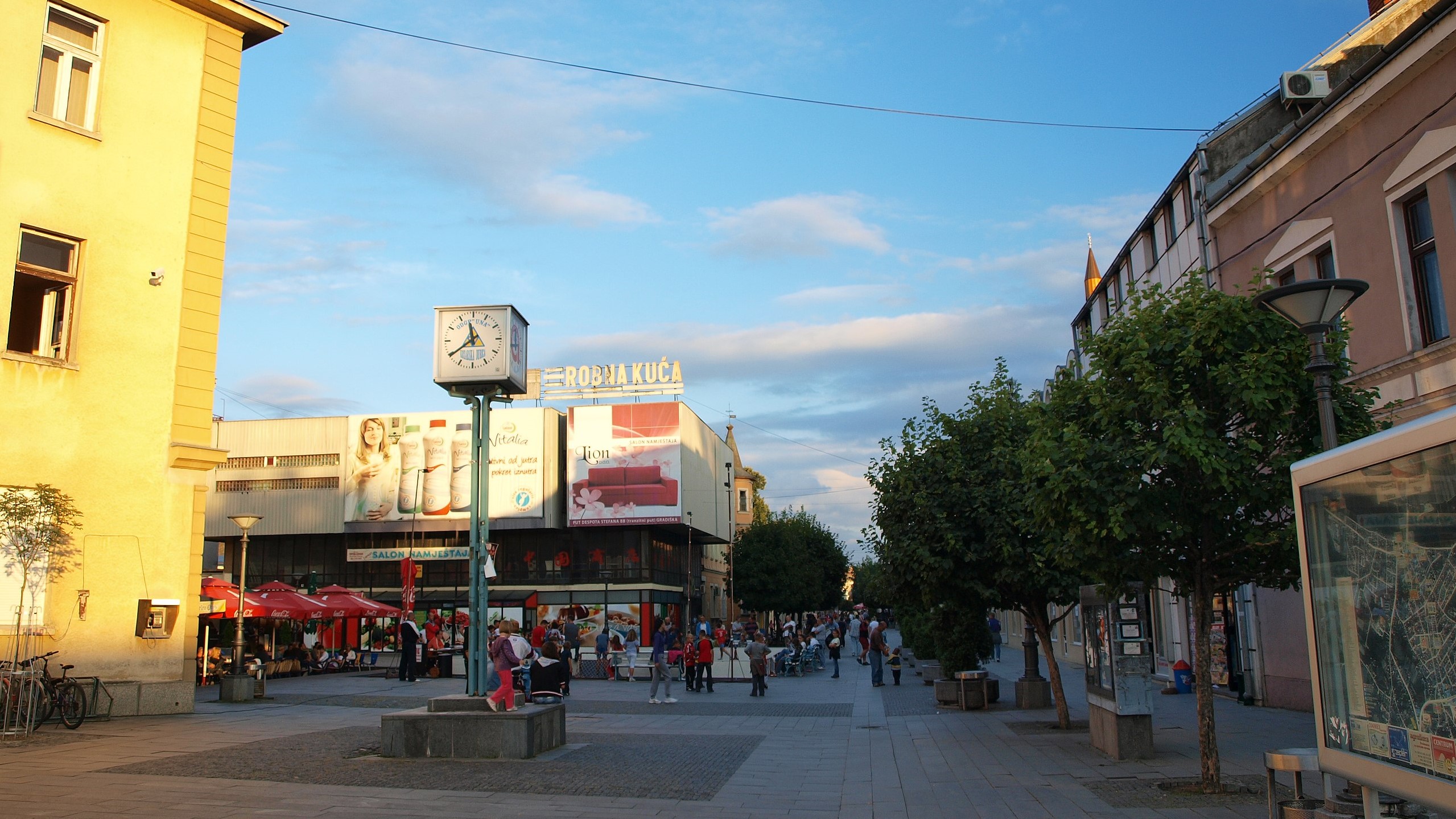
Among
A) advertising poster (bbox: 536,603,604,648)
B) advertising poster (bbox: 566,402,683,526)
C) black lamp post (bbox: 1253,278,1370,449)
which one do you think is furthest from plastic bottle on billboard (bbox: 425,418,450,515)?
black lamp post (bbox: 1253,278,1370,449)

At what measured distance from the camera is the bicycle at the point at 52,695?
46.6ft

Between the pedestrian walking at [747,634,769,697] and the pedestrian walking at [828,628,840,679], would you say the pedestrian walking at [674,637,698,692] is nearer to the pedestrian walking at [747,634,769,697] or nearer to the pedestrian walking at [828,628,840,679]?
the pedestrian walking at [747,634,769,697]

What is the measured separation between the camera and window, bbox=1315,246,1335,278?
55.7ft

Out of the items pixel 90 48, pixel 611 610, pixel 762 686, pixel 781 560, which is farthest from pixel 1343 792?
pixel 781 560

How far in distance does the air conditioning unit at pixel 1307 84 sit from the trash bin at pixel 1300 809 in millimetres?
18708

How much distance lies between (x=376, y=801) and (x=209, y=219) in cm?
1300

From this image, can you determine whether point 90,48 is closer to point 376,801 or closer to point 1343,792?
point 376,801

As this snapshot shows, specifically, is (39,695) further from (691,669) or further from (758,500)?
(758,500)

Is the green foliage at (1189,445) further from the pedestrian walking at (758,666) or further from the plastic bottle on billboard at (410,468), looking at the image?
the plastic bottle on billboard at (410,468)

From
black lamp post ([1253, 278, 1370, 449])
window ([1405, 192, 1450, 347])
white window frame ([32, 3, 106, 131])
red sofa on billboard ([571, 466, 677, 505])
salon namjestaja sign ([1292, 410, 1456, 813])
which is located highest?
white window frame ([32, 3, 106, 131])

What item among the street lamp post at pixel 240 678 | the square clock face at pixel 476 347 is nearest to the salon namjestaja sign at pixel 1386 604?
the square clock face at pixel 476 347

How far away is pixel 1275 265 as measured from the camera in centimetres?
1867

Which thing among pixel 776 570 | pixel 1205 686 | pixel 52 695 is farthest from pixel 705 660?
pixel 776 570

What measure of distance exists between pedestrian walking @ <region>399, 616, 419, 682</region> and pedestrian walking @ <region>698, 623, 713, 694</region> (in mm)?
7631
